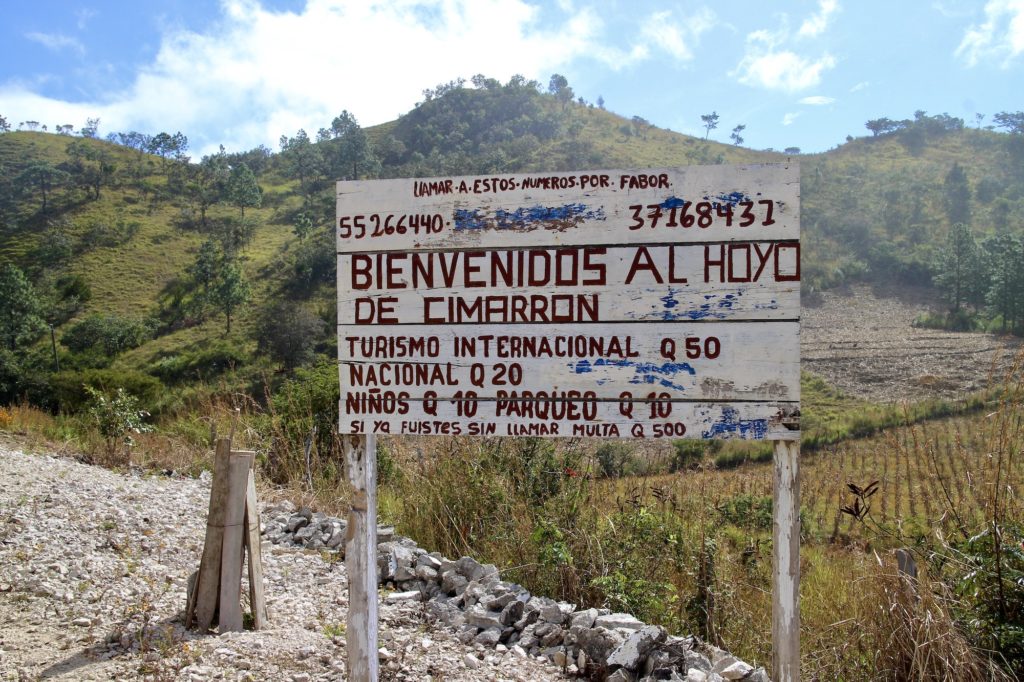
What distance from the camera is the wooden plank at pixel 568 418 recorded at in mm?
2498

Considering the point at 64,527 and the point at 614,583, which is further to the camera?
the point at 64,527

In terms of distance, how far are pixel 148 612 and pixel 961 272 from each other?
64.5m

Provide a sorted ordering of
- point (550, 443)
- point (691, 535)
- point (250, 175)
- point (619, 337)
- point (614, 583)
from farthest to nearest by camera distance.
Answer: point (250, 175)
point (550, 443)
point (691, 535)
point (614, 583)
point (619, 337)

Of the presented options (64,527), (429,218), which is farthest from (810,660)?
(64,527)

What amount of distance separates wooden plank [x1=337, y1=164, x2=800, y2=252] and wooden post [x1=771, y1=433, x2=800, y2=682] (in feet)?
2.63

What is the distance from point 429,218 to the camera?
2.75 metres

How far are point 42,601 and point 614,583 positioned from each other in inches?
120

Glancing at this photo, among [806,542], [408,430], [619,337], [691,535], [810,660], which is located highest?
[619,337]

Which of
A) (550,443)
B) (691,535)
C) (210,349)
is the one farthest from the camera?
(210,349)

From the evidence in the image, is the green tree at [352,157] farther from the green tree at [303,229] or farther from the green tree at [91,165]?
the green tree at [91,165]

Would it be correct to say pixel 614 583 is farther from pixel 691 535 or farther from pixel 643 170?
pixel 643 170

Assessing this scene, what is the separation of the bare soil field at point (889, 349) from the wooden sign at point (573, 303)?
116ft

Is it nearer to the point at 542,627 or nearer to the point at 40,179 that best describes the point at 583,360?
the point at 542,627

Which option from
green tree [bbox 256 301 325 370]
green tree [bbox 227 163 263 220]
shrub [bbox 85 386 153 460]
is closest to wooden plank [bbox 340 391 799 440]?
shrub [bbox 85 386 153 460]
